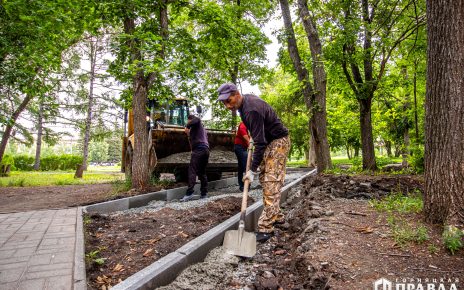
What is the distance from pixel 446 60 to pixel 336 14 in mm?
7003

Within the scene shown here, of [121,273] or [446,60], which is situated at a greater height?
[446,60]

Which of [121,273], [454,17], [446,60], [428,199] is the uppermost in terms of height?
[454,17]

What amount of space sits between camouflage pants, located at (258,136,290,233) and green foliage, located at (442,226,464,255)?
1945 mm

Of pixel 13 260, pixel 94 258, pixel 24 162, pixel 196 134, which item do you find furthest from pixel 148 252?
pixel 24 162

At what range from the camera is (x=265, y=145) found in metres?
3.93

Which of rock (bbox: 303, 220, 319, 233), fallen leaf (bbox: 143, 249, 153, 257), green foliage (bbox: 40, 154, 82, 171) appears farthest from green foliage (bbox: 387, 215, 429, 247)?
green foliage (bbox: 40, 154, 82, 171)

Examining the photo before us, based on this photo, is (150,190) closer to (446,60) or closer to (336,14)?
(446,60)

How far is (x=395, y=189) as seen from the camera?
6.04 meters

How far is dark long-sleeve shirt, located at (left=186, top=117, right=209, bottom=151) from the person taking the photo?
757 cm

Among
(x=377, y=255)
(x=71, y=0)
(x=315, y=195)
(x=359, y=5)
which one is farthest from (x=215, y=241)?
(x=359, y=5)

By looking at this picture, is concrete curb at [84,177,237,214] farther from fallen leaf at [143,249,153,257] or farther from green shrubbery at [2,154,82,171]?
green shrubbery at [2,154,82,171]

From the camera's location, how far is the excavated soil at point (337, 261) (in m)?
2.49
